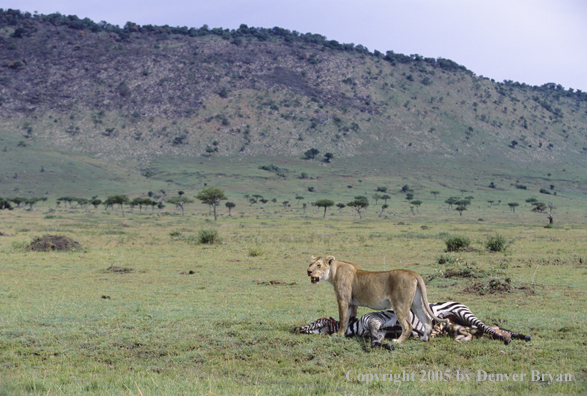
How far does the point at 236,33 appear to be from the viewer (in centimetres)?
18425

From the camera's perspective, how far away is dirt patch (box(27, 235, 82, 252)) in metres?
26.1

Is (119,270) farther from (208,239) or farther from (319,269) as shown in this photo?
(319,269)

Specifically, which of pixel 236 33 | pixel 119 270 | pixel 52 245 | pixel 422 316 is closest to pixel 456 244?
pixel 119 270

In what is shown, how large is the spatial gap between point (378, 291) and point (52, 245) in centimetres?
2310

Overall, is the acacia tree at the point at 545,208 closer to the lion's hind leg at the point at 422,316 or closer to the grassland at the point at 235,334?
the grassland at the point at 235,334

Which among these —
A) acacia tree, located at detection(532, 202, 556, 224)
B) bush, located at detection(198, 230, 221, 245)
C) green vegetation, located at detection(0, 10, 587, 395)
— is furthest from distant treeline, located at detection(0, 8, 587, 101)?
bush, located at detection(198, 230, 221, 245)

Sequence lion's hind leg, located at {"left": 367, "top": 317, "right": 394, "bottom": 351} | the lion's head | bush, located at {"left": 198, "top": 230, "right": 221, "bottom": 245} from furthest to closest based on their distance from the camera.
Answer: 1. bush, located at {"left": 198, "top": 230, "right": 221, "bottom": 245}
2. the lion's head
3. lion's hind leg, located at {"left": 367, "top": 317, "right": 394, "bottom": 351}

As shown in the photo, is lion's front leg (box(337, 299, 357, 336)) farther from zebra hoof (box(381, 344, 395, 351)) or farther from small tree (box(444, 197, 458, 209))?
small tree (box(444, 197, 458, 209))

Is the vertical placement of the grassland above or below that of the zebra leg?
below

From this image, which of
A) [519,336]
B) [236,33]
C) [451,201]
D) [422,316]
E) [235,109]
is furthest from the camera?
[236,33]

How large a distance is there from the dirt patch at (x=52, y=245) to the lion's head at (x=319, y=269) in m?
21.3

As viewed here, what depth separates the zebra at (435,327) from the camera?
8.30 meters

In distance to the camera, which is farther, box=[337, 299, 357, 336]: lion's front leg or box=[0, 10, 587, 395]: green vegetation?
box=[337, 299, 357, 336]: lion's front leg

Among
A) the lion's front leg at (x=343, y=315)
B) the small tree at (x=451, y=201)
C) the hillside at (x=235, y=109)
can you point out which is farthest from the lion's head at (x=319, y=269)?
the hillside at (x=235, y=109)
